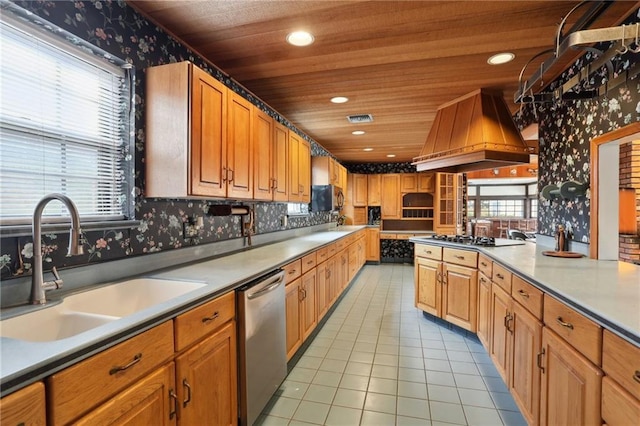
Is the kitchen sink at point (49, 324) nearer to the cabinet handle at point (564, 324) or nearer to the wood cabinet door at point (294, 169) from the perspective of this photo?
the cabinet handle at point (564, 324)

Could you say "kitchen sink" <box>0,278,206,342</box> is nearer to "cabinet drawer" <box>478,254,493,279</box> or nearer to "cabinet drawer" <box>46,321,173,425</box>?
"cabinet drawer" <box>46,321,173,425</box>

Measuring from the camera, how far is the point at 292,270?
7.92ft

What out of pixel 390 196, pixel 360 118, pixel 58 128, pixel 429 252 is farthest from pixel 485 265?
pixel 390 196

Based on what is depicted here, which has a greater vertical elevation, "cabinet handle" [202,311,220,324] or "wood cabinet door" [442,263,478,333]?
"cabinet handle" [202,311,220,324]

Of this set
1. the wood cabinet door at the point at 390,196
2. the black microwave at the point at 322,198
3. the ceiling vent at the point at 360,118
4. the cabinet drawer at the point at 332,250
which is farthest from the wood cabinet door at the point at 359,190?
the cabinet drawer at the point at 332,250

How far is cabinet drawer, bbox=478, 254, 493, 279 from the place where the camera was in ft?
8.35

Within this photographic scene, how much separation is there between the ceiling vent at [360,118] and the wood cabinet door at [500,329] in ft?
7.81

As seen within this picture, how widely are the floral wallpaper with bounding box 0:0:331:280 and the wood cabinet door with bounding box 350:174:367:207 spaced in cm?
511

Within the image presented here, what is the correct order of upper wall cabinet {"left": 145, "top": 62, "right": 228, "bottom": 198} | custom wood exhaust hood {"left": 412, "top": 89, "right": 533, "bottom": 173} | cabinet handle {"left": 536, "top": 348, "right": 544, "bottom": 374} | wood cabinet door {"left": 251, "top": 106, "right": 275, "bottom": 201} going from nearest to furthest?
cabinet handle {"left": 536, "top": 348, "right": 544, "bottom": 374}, upper wall cabinet {"left": 145, "top": 62, "right": 228, "bottom": 198}, wood cabinet door {"left": 251, "top": 106, "right": 275, "bottom": 201}, custom wood exhaust hood {"left": 412, "top": 89, "right": 533, "bottom": 173}

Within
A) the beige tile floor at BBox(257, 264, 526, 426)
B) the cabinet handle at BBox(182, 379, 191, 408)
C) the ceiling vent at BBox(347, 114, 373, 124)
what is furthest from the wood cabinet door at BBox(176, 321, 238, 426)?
the ceiling vent at BBox(347, 114, 373, 124)

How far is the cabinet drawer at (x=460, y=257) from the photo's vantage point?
290 centimetres

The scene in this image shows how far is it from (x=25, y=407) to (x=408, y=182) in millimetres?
7071

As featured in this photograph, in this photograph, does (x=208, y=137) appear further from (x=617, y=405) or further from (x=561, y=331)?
(x=617, y=405)

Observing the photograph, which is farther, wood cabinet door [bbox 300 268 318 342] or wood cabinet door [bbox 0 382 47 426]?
wood cabinet door [bbox 300 268 318 342]
